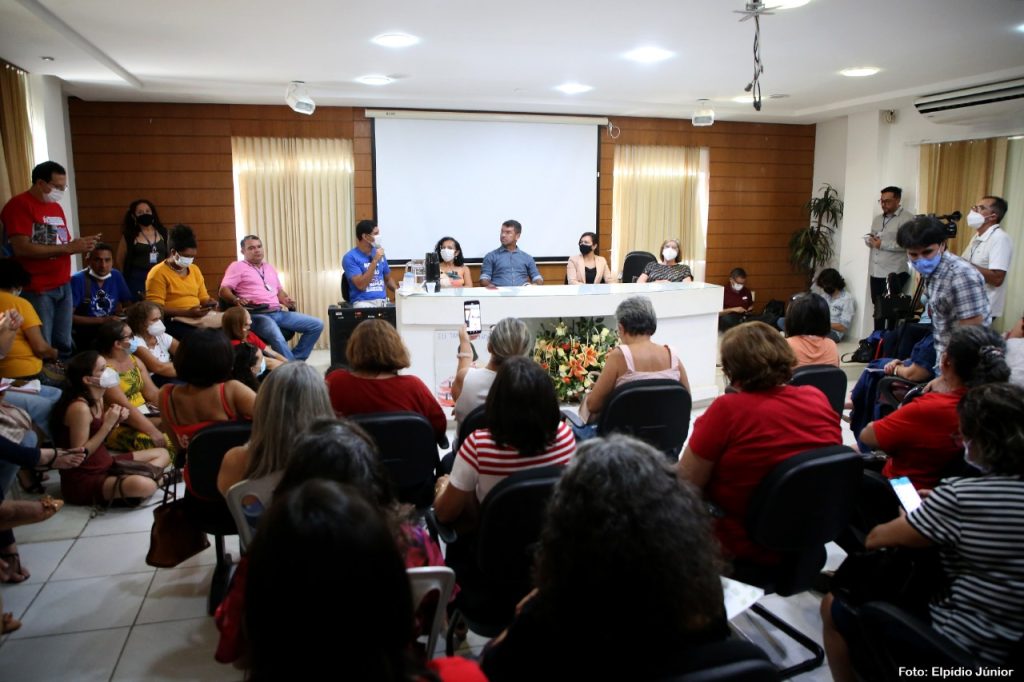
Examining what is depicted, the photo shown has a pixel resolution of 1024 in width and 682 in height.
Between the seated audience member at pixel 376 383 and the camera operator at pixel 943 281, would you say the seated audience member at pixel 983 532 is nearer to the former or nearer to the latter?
the seated audience member at pixel 376 383

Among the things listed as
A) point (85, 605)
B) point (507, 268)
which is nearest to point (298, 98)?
point (507, 268)

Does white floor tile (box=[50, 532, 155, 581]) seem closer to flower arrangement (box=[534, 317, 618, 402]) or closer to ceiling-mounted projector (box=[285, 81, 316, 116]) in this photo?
flower arrangement (box=[534, 317, 618, 402])

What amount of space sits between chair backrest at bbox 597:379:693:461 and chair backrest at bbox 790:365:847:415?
57cm

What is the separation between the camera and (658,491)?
1032mm

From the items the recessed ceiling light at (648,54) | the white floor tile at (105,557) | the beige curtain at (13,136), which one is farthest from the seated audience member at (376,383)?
the beige curtain at (13,136)

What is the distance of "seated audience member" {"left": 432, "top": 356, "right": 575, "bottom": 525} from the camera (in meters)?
1.83

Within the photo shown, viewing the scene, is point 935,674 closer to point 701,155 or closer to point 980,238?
point 980,238

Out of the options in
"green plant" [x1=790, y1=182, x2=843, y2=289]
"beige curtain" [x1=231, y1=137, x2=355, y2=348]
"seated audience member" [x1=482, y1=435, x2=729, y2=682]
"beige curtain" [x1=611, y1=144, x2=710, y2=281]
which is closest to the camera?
"seated audience member" [x1=482, y1=435, x2=729, y2=682]

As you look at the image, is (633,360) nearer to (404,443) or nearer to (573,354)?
(404,443)

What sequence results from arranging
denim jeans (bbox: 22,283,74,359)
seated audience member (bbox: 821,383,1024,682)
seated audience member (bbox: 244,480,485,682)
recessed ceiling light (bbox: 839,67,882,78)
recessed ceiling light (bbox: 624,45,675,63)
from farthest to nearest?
1. recessed ceiling light (bbox: 839,67,882,78)
2. recessed ceiling light (bbox: 624,45,675,63)
3. denim jeans (bbox: 22,283,74,359)
4. seated audience member (bbox: 821,383,1024,682)
5. seated audience member (bbox: 244,480,485,682)

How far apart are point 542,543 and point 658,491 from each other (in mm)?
204

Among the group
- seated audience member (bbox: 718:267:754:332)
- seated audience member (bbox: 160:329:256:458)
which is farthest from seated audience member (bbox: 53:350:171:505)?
seated audience member (bbox: 718:267:754:332)

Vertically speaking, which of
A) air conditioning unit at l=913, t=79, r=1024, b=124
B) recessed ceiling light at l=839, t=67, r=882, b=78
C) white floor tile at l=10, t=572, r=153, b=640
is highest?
recessed ceiling light at l=839, t=67, r=882, b=78

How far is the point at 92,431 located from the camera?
10.6 feet
